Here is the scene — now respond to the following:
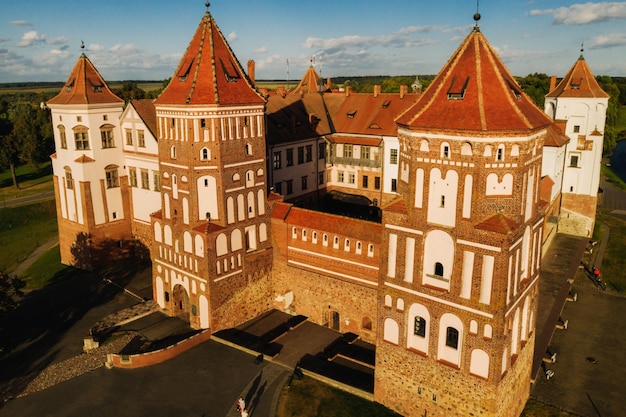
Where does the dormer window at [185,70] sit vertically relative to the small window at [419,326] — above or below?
above

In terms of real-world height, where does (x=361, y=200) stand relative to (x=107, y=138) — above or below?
below

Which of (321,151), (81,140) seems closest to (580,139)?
(321,151)

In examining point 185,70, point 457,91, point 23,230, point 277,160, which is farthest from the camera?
point 23,230

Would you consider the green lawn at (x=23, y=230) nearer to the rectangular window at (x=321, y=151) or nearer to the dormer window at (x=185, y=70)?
the dormer window at (x=185, y=70)

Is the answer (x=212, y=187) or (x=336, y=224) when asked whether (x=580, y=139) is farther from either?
(x=212, y=187)

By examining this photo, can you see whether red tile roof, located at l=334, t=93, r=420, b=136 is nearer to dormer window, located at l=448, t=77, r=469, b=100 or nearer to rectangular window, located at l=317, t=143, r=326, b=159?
rectangular window, located at l=317, t=143, r=326, b=159

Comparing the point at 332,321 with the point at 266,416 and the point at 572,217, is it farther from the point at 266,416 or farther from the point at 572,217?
the point at 572,217

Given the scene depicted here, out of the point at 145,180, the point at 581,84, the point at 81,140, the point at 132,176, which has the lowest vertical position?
the point at 145,180

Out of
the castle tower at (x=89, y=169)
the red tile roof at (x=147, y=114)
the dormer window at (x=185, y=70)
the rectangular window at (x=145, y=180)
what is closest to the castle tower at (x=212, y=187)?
the dormer window at (x=185, y=70)
